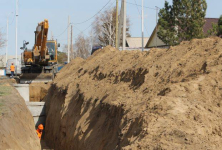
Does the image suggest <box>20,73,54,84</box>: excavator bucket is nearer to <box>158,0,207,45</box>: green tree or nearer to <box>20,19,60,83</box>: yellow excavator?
<box>20,19,60,83</box>: yellow excavator

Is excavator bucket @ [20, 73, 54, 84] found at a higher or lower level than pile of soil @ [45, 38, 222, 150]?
lower

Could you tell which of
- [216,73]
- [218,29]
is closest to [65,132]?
[216,73]

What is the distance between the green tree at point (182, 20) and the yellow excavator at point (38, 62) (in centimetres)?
892

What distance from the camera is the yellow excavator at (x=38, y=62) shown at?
2488 centimetres

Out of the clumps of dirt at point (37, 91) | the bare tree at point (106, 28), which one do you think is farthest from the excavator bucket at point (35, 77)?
the bare tree at point (106, 28)

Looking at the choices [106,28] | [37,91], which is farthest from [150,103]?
[106,28]

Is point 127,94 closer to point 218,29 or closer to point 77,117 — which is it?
point 77,117

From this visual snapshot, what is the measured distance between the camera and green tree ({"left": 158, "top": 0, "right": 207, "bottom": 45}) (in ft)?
95.2

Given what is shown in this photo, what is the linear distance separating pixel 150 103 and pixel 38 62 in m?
20.0

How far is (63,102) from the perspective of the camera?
15.5 m

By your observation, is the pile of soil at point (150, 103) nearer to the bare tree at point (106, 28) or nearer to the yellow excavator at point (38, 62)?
the yellow excavator at point (38, 62)

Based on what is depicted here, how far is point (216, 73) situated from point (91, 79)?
7.13m

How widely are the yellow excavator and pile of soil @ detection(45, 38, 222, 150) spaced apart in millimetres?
10353

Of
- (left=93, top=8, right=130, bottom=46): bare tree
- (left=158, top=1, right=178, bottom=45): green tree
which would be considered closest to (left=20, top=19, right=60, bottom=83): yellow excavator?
(left=158, top=1, right=178, bottom=45): green tree
